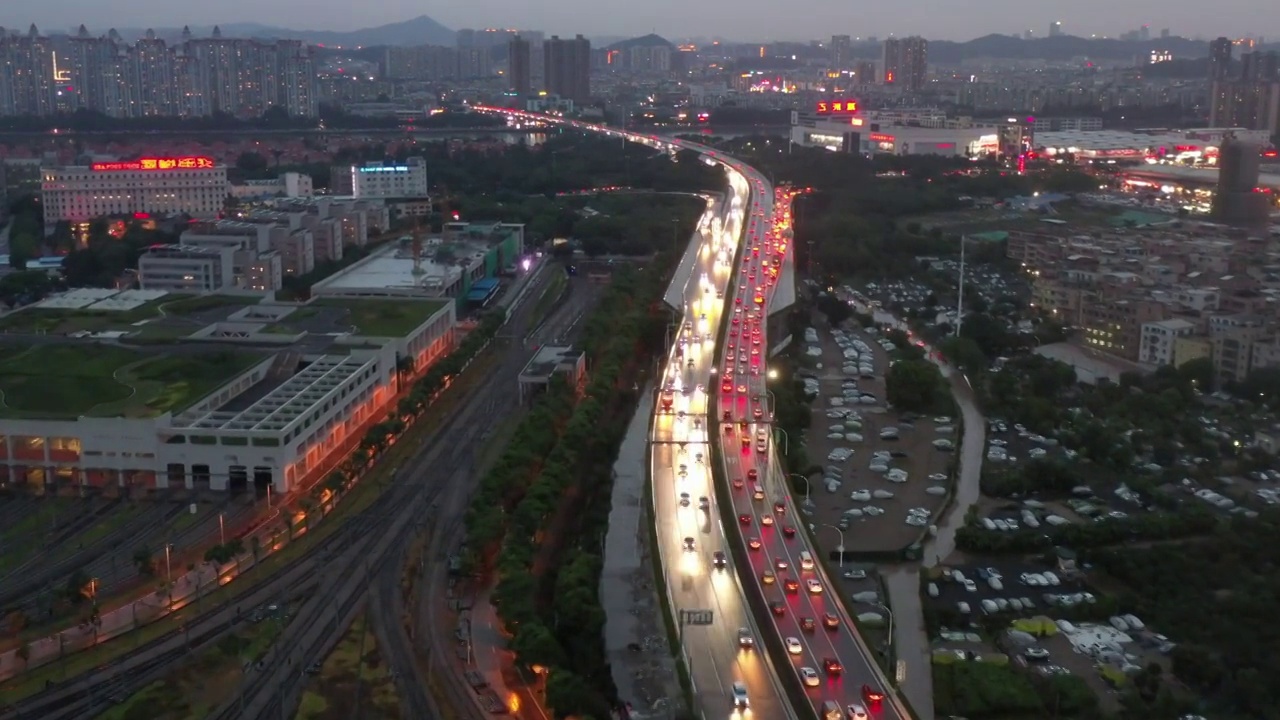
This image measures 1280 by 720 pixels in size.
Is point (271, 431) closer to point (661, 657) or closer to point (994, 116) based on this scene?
point (661, 657)

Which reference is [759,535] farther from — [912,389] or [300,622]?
[912,389]

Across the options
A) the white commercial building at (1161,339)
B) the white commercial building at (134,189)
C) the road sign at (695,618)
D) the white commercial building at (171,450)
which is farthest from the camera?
the white commercial building at (134,189)

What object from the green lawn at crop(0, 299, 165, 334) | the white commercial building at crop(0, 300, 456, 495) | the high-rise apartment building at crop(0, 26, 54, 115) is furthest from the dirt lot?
the high-rise apartment building at crop(0, 26, 54, 115)

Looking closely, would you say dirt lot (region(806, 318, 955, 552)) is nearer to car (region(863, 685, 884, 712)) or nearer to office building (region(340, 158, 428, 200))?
car (region(863, 685, 884, 712))

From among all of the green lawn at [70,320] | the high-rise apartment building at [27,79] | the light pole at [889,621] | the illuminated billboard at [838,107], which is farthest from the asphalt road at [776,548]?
the high-rise apartment building at [27,79]

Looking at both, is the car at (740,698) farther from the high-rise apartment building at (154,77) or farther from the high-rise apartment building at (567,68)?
the high-rise apartment building at (567,68)

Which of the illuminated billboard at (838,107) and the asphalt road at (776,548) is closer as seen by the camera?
the asphalt road at (776,548)

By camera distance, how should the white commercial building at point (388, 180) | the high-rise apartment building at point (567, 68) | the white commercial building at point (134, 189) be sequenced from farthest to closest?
the high-rise apartment building at point (567, 68) < the white commercial building at point (388, 180) < the white commercial building at point (134, 189)

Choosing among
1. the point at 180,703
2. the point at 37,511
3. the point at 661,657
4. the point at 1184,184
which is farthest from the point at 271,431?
the point at 1184,184
